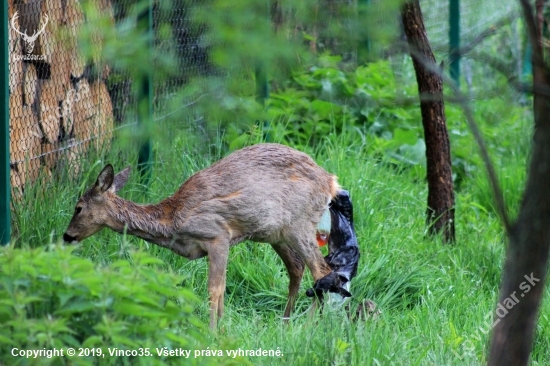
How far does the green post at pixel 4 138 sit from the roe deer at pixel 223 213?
0.39 metres

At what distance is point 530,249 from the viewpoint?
2.87 metres

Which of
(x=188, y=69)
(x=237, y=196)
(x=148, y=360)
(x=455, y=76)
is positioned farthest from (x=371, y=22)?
(x=455, y=76)

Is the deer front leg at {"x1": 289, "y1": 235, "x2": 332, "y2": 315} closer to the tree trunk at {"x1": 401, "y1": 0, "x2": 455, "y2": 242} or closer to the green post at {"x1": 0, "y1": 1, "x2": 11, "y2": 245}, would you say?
the tree trunk at {"x1": 401, "y1": 0, "x2": 455, "y2": 242}

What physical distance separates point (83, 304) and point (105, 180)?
230cm

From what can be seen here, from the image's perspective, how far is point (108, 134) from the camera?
6707 millimetres

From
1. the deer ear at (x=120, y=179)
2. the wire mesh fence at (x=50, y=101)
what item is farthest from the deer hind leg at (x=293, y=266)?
the wire mesh fence at (x=50, y=101)

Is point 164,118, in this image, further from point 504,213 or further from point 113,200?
point 113,200

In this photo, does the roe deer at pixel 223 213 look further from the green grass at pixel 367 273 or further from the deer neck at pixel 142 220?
the green grass at pixel 367 273

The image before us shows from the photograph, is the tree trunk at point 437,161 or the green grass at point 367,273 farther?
the tree trunk at point 437,161

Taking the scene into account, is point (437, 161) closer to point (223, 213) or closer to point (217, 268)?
point (223, 213)

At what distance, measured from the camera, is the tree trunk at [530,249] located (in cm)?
274

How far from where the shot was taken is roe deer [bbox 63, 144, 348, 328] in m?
5.45

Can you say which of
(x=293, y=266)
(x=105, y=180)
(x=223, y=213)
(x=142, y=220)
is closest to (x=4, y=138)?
(x=105, y=180)


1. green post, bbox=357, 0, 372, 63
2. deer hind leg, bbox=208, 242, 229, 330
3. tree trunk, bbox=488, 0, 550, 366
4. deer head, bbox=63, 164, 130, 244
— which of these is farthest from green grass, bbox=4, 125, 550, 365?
green post, bbox=357, 0, 372, 63
